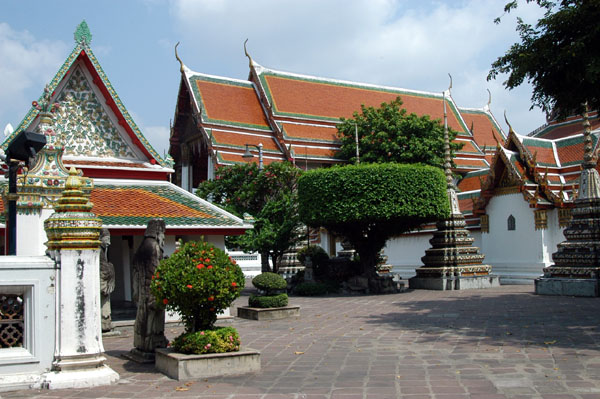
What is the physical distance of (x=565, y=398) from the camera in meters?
5.45

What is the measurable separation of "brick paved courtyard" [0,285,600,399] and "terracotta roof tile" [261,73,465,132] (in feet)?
82.4

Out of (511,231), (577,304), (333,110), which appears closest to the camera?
(577,304)

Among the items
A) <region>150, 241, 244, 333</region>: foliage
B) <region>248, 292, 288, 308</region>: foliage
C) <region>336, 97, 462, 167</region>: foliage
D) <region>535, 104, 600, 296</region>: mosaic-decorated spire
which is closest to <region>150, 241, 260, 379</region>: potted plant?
<region>150, 241, 244, 333</region>: foliage

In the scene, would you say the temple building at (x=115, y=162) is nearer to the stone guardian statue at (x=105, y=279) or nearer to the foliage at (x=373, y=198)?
the stone guardian statue at (x=105, y=279)

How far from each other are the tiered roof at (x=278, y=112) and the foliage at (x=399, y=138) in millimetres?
3476

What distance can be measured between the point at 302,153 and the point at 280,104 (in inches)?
141

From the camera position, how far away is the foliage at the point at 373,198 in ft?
57.8

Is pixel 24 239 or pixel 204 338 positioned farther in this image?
pixel 24 239

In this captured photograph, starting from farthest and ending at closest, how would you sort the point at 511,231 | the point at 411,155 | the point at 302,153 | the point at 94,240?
the point at 302,153 < the point at 411,155 < the point at 511,231 < the point at 94,240

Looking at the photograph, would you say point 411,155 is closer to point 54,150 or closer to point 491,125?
point 491,125

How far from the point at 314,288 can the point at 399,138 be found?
14797 millimetres

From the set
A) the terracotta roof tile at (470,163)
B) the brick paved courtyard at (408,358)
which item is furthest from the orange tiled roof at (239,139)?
the brick paved courtyard at (408,358)

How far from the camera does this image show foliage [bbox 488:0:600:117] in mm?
9781

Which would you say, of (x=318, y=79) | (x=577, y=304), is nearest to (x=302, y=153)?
(x=318, y=79)
